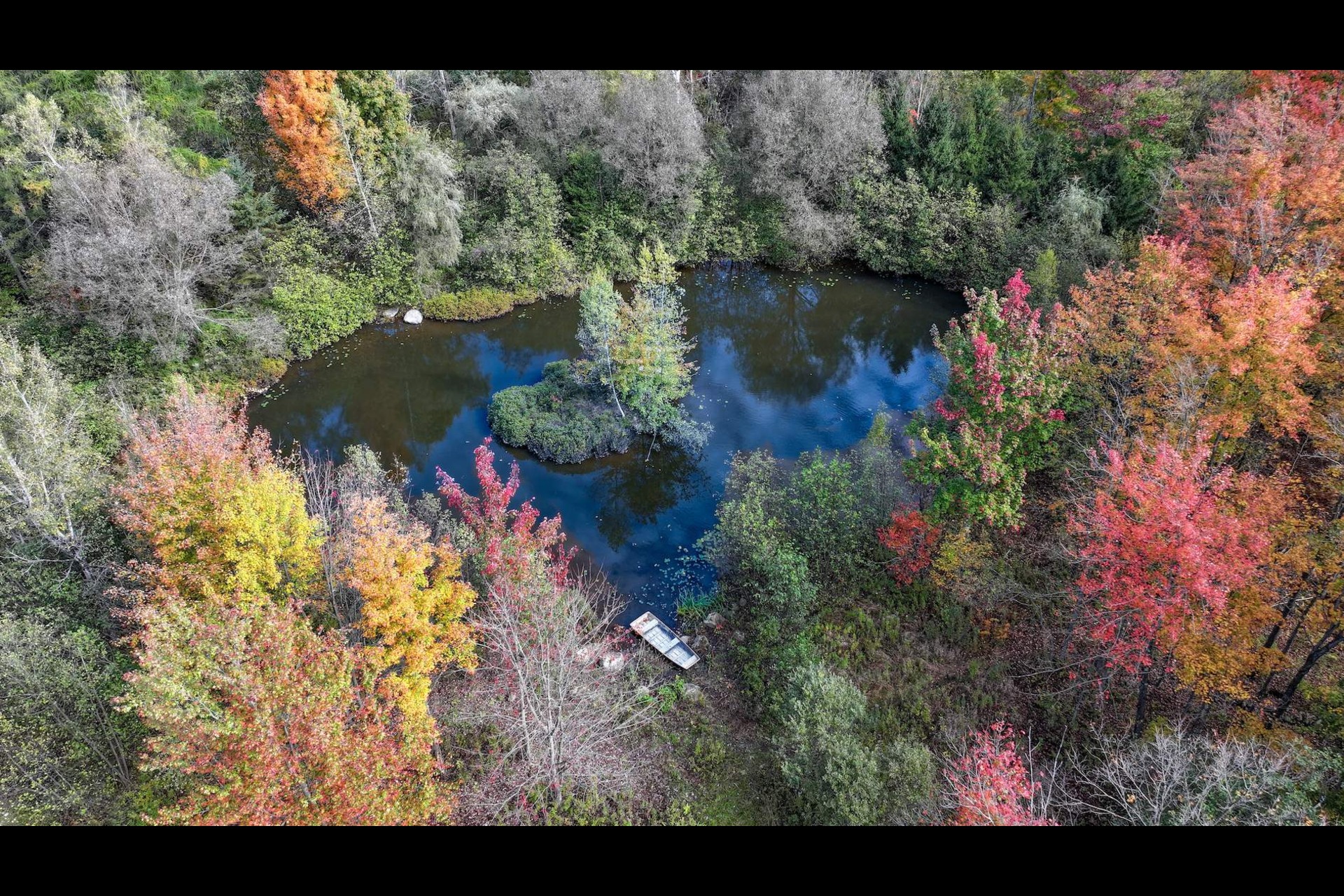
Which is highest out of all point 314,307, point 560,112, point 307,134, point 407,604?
point 560,112

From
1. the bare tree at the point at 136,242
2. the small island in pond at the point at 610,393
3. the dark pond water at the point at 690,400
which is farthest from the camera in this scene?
the small island in pond at the point at 610,393

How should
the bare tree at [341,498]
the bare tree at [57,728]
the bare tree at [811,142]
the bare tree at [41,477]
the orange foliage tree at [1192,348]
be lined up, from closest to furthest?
the bare tree at [57,728] → the orange foliage tree at [1192,348] → the bare tree at [341,498] → the bare tree at [41,477] → the bare tree at [811,142]

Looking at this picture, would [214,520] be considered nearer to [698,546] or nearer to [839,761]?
[698,546]

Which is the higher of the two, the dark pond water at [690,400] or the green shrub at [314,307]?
the green shrub at [314,307]

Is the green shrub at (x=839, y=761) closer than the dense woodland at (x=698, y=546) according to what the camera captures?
No

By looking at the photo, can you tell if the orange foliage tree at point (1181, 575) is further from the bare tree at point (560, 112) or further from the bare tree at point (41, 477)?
the bare tree at point (560, 112)

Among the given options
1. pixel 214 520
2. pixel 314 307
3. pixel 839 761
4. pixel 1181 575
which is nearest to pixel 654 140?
pixel 314 307

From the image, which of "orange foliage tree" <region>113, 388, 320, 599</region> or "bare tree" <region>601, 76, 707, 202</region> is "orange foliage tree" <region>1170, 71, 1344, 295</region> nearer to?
"bare tree" <region>601, 76, 707, 202</region>

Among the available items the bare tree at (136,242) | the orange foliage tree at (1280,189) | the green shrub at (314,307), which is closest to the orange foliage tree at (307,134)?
the green shrub at (314,307)
